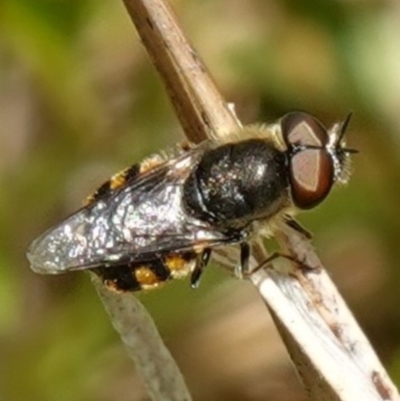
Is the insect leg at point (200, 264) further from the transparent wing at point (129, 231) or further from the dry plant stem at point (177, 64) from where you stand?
the dry plant stem at point (177, 64)

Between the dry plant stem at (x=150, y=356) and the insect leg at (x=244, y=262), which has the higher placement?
the insect leg at (x=244, y=262)

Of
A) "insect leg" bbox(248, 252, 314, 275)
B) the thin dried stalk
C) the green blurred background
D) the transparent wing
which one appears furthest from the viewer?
the green blurred background

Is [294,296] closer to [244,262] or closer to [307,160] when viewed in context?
[244,262]

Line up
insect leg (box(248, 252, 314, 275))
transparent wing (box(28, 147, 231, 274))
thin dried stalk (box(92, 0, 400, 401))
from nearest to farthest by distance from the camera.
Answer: thin dried stalk (box(92, 0, 400, 401)), insect leg (box(248, 252, 314, 275)), transparent wing (box(28, 147, 231, 274))

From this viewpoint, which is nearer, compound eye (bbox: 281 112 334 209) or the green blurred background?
compound eye (bbox: 281 112 334 209)

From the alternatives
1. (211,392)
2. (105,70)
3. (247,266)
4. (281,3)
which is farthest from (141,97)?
(247,266)

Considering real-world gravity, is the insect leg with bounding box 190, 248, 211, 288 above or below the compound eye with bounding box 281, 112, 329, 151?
below

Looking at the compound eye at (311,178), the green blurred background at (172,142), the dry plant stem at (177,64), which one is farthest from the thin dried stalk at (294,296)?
the green blurred background at (172,142)

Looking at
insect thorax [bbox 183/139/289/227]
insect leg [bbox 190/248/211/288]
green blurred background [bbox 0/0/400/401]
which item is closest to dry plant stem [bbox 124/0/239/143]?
insect thorax [bbox 183/139/289/227]

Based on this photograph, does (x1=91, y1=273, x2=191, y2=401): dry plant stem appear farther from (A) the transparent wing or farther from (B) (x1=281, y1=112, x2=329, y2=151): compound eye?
Answer: (B) (x1=281, y1=112, x2=329, y2=151): compound eye
